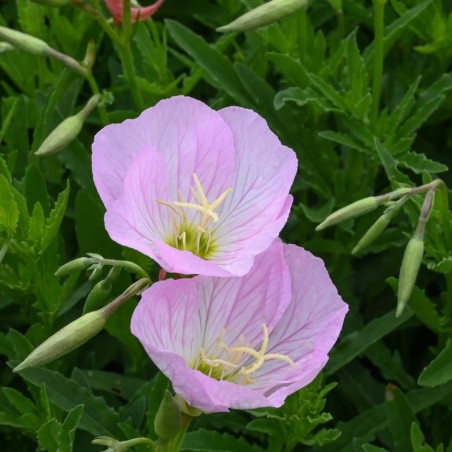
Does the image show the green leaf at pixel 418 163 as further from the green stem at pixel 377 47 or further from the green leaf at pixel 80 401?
the green leaf at pixel 80 401

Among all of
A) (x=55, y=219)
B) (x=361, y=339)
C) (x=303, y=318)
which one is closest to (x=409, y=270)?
(x=303, y=318)

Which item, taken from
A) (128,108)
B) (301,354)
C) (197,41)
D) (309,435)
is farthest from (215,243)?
(128,108)

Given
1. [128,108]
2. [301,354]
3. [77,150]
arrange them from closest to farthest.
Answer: [301,354], [77,150], [128,108]

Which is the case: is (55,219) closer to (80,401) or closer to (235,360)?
(80,401)

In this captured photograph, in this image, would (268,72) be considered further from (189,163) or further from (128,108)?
(189,163)

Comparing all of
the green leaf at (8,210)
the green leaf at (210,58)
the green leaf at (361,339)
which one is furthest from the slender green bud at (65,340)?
the green leaf at (210,58)

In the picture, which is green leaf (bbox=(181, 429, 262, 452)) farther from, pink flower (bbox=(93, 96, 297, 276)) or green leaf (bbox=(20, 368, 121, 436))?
pink flower (bbox=(93, 96, 297, 276))

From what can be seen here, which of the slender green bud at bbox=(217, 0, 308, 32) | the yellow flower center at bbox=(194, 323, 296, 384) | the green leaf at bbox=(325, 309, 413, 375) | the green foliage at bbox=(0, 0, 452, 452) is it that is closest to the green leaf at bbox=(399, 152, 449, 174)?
the green foliage at bbox=(0, 0, 452, 452)
